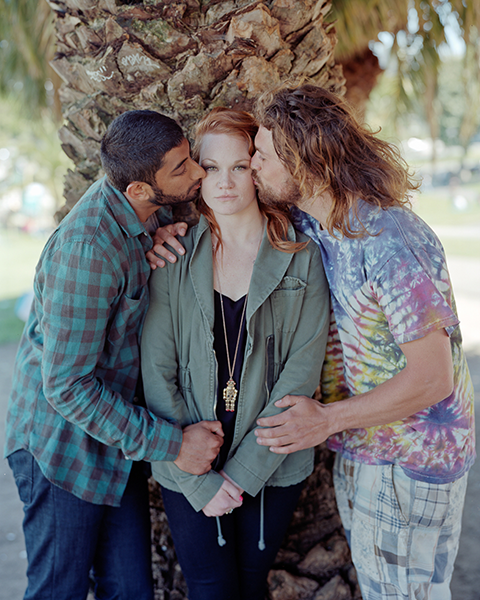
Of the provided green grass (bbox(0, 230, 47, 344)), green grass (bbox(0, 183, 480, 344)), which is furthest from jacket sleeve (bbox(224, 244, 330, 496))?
green grass (bbox(0, 230, 47, 344))

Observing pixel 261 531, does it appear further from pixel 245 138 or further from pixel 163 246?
pixel 245 138

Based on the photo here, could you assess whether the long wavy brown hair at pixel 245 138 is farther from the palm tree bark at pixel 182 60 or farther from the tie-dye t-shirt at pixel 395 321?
the palm tree bark at pixel 182 60

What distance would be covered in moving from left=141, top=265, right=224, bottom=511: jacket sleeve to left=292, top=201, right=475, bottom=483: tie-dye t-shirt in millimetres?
609

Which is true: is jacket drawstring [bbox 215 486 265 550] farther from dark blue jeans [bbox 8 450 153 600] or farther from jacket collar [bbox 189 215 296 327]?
jacket collar [bbox 189 215 296 327]

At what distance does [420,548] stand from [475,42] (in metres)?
5.13

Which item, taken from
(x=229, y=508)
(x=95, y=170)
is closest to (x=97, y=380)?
(x=229, y=508)

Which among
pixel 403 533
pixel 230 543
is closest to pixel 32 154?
pixel 230 543

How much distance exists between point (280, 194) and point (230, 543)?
4.86ft

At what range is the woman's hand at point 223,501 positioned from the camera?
81.1 inches

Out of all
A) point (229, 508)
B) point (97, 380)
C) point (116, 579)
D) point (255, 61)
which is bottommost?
point (116, 579)

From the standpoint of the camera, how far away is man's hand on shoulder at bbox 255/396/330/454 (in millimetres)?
2029

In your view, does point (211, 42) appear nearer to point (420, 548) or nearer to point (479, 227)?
point (420, 548)

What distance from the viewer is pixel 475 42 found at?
17.1 feet

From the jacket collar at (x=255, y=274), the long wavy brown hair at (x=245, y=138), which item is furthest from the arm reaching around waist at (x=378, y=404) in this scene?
the long wavy brown hair at (x=245, y=138)
